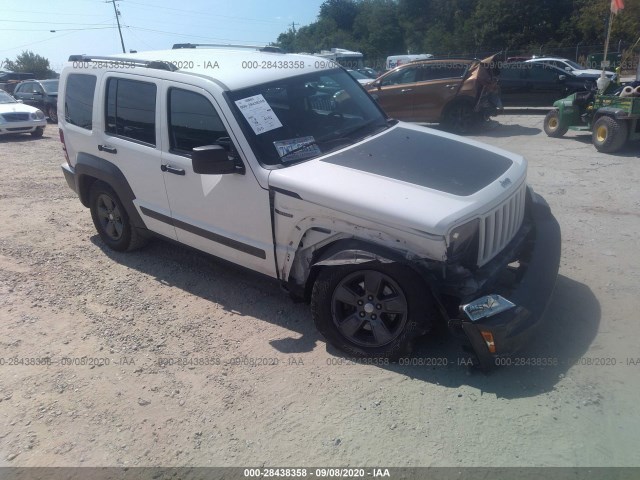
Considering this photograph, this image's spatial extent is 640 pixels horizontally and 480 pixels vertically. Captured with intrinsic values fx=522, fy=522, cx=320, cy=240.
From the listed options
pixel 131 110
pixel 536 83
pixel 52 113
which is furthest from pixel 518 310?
pixel 52 113

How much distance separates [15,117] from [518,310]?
1526cm

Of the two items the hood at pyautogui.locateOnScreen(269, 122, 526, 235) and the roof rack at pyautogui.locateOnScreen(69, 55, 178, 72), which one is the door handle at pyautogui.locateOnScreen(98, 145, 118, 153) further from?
the hood at pyautogui.locateOnScreen(269, 122, 526, 235)

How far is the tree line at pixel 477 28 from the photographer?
39.8 m

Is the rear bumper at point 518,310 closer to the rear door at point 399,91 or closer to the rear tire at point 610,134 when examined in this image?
the rear tire at point 610,134

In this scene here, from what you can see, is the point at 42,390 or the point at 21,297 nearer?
the point at 42,390

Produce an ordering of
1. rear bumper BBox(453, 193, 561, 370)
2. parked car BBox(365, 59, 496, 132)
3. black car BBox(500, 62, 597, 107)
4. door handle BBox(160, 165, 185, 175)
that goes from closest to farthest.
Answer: rear bumper BBox(453, 193, 561, 370)
door handle BBox(160, 165, 185, 175)
parked car BBox(365, 59, 496, 132)
black car BBox(500, 62, 597, 107)

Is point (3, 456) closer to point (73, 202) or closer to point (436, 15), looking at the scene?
point (73, 202)

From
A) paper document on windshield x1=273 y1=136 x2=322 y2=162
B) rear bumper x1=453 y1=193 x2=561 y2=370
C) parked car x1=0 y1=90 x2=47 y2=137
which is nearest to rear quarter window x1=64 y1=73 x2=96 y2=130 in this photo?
paper document on windshield x1=273 y1=136 x2=322 y2=162

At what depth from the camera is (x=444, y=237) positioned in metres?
3.06

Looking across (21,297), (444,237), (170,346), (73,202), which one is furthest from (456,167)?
(73,202)

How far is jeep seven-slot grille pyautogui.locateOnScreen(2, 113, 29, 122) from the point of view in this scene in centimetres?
1429

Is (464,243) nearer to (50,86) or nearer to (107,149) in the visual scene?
(107,149)

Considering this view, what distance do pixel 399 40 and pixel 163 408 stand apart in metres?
64.7

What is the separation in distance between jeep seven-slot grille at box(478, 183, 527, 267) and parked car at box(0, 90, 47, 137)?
574 inches
